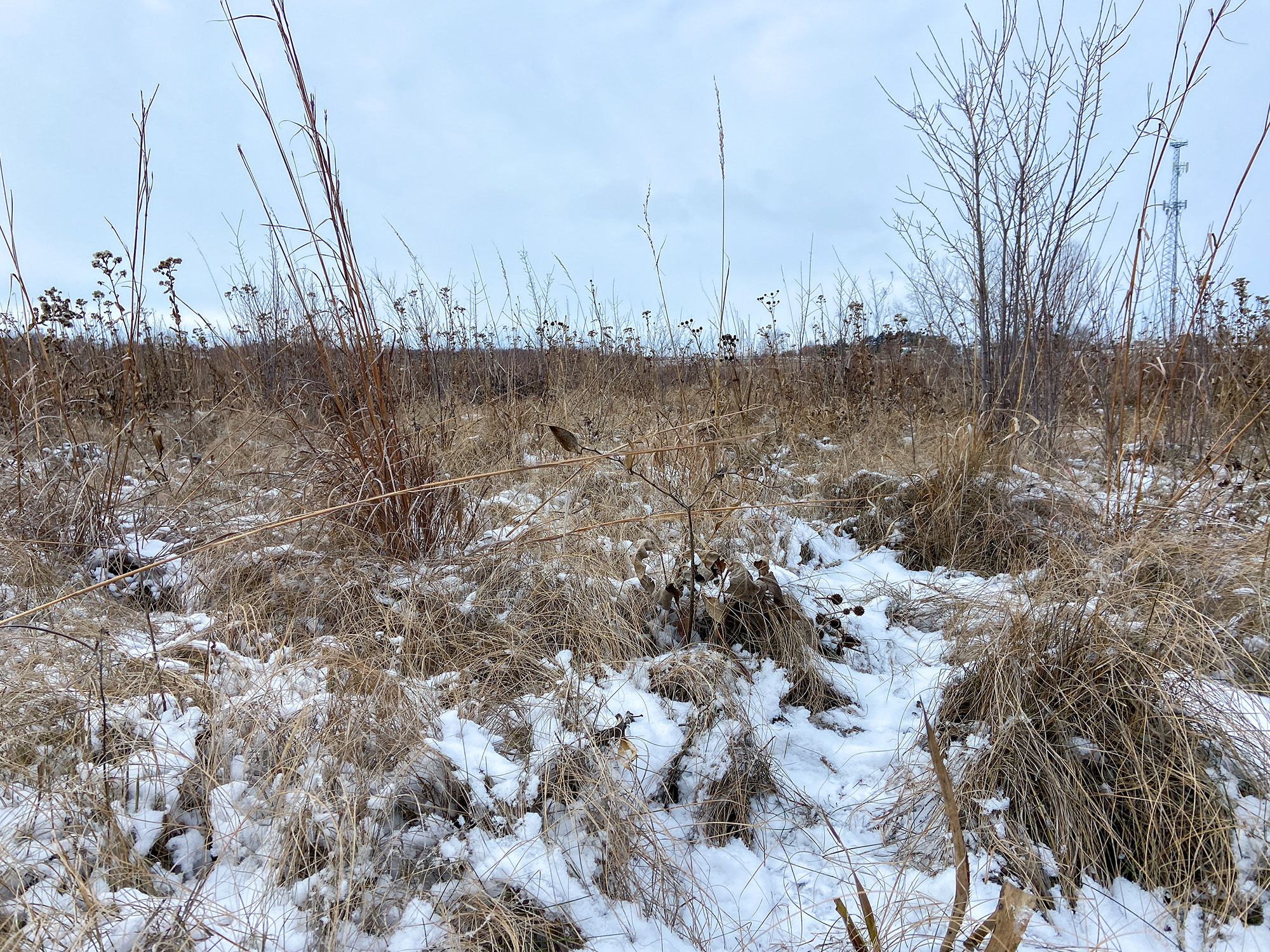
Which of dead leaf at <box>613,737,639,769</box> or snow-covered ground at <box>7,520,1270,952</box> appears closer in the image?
snow-covered ground at <box>7,520,1270,952</box>

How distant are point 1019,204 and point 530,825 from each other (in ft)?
12.4

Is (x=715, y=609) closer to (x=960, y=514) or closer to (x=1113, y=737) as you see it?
(x=1113, y=737)

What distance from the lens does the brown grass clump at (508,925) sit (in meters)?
0.98

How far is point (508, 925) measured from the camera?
0.98 m

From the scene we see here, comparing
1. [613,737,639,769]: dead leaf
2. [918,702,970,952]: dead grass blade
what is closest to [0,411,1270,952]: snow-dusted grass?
[613,737,639,769]: dead leaf

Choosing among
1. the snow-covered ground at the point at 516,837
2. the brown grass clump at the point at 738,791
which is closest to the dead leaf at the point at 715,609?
the snow-covered ground at the point at 516,837

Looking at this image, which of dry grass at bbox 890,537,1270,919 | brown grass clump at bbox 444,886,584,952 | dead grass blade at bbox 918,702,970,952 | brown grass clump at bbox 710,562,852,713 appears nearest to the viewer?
dead grass blade at bbox 918,702,970,952

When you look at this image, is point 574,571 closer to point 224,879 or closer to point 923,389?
point 224,879

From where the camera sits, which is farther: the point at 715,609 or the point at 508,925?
the point at 715,609

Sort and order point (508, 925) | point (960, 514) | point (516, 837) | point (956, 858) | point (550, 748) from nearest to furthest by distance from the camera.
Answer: point (956, 858) < point (508, 925) < point (516, 837) < point (550, 748) < point (960, 514)

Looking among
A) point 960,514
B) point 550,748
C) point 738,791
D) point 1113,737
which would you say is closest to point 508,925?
point 550,748

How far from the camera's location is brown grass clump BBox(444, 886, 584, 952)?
98 centimetres

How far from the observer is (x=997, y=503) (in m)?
2.51

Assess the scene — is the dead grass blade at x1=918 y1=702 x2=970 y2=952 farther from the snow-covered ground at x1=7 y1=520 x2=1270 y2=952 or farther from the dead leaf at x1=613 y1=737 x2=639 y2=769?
the dead leaf at x1=613 y1=737 x2=639 y2=769
